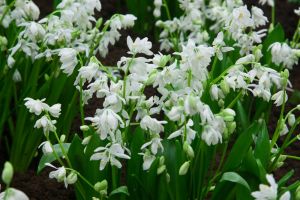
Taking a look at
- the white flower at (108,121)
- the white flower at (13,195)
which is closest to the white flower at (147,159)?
the white flower at (108,121)

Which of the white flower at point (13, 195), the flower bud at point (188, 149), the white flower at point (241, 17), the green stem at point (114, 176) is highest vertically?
the white flower at point (241, 17)

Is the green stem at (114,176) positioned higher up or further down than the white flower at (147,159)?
further down

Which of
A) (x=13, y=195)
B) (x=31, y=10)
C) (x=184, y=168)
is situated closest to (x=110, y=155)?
(x=184, y=168)

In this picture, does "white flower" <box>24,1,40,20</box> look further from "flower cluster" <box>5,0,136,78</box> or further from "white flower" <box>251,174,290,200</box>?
"white flower" <box>251,174,290,200</box>

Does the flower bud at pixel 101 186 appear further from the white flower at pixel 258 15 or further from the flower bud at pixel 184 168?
the white flower at pixel 258 15

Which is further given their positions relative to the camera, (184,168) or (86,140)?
(86,140)

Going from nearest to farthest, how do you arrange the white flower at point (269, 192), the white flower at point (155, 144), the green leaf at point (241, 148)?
the white flower at point (269, 192) < the white flower at point (155, 144) < the green leaf at point (241, 148)

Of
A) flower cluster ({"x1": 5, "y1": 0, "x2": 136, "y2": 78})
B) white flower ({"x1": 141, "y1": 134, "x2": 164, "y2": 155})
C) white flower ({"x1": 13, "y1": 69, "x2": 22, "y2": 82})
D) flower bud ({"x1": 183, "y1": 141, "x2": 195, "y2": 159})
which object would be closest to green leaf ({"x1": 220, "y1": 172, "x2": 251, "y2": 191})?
flower bud ({"x1": 183, "y1": 141, "x2": 195, "y2": 159})

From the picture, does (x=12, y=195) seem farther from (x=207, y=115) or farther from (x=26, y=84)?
(x=26, y=84)

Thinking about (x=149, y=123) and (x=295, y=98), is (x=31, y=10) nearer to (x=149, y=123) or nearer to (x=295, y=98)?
(x=149, y=123)

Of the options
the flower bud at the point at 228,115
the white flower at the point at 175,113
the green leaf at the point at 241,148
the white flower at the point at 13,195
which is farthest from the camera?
the green leaf at the point at 241,148

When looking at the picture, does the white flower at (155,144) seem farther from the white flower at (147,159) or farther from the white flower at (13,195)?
the white flower at (13,195)

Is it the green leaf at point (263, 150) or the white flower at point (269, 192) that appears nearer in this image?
the white flower at point (269, 192)
